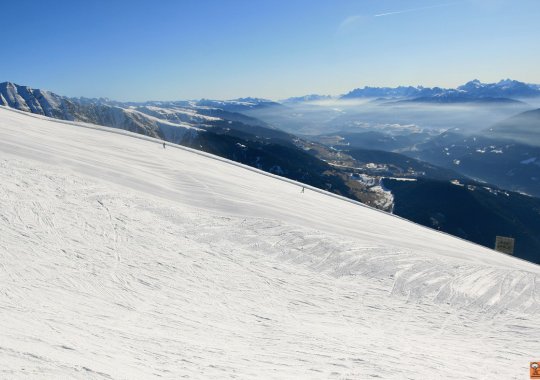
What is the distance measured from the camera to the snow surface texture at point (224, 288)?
28.7 ft

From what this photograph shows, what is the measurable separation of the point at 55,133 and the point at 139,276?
25.0 m

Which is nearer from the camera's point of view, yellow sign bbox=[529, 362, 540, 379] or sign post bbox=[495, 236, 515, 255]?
yellow sign bbox=[529, 362, 540, 379]

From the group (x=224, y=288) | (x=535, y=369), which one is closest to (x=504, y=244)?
(x=535, y=369)

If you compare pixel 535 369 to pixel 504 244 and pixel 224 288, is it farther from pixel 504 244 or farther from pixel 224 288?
pixel 504 244

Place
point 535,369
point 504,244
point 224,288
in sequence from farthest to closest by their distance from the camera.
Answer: point 504,244 < point 224,288 < point 535,369

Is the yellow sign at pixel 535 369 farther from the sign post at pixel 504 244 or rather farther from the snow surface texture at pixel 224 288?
the sign post at pixel 504 244

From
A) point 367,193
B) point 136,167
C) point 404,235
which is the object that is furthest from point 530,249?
point 136,167

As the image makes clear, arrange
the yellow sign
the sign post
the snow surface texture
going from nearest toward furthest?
the snow surface texture, the yellow sign, the sign post

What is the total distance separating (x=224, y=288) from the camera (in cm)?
1347

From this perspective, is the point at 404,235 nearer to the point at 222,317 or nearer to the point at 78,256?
the point at 222,317

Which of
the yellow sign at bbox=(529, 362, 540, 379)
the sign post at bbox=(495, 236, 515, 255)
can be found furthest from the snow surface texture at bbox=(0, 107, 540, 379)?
the sign post at bbox=(495, 236, 515, 255)

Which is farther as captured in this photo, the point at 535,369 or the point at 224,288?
the point at 224,288

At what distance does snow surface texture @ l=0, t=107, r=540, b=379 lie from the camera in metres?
8.74

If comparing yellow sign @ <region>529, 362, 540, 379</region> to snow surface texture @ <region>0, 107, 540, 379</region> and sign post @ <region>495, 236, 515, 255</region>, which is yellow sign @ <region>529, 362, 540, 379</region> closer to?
snow surface texture @ <region>0, 107, 540, 379</region>
